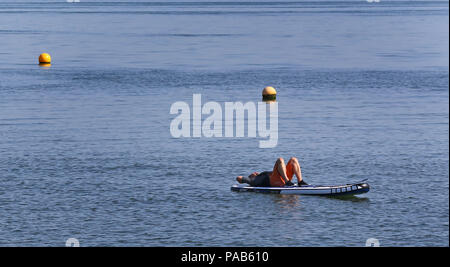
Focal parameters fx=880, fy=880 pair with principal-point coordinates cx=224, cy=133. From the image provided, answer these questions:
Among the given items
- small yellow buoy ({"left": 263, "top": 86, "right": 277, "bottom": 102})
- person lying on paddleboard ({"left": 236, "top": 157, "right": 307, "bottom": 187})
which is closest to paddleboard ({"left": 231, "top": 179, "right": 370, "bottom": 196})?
person lying on paddleboard ({"left": 236, "top": 157, "right": 307, "bottom": 187})

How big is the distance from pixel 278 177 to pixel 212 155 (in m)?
8.26

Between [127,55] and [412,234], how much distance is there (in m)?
84.1

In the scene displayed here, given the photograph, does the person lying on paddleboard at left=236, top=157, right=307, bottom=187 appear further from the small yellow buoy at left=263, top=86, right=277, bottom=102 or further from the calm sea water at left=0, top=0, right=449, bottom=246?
the small yellow buoy at left=263, top=86, right=277, bottom=102

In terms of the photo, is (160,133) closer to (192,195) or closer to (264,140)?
(264,140)

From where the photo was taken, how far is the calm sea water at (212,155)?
28359 mm

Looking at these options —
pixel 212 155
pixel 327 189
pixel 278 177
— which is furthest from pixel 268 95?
pixel 327 189

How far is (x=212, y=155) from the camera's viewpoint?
41156mm

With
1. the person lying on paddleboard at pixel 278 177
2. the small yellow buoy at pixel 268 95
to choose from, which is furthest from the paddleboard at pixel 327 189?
Result: the small yellow buoy at pixel 268 95

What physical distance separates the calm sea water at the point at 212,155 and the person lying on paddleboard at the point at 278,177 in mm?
636

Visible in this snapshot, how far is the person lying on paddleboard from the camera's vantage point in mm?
33094

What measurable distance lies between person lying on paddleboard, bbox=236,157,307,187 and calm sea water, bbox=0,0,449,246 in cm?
64

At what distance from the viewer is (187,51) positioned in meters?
114

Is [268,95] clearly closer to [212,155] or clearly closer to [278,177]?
[212,155]
